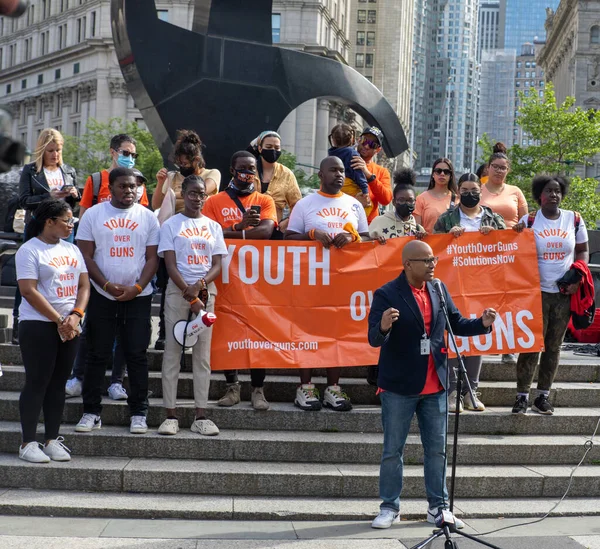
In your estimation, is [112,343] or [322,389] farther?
[322,389]

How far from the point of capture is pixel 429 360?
638 cm

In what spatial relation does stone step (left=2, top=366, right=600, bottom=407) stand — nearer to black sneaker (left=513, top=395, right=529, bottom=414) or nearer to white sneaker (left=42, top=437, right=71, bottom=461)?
black sneaker (left=513, top=395, right=529, bottom=414)

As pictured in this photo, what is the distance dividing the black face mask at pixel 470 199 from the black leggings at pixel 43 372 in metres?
3.98

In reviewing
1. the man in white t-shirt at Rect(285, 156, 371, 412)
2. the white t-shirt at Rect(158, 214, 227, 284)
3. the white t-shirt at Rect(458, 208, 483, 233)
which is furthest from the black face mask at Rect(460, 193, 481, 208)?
the white t-shirt at Rect(158, 214, 227, 284)

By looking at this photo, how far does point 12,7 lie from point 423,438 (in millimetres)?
4594

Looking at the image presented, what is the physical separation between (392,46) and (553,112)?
223 feet

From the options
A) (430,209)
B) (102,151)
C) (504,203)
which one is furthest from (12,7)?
(102,151)

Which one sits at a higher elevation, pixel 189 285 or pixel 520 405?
pixel 189 285

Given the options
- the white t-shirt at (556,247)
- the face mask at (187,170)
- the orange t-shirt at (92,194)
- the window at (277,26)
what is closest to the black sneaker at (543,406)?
the white t-shirt at (556,247)

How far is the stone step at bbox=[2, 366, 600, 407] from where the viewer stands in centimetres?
855

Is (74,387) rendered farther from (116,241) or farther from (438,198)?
(438,198)

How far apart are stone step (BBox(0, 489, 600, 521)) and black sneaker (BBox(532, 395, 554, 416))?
136 cm

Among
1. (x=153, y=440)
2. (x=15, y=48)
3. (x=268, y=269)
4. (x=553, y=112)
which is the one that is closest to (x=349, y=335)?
(x=268, y=269)

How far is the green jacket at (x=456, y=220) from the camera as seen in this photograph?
→ 8859 millimetres
